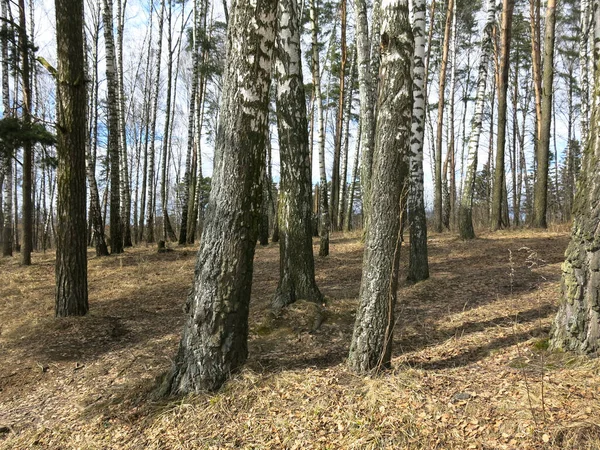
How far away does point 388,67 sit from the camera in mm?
3260

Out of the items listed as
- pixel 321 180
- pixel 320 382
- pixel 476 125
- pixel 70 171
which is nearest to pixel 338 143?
pixel 321 180

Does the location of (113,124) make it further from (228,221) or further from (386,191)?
(386,191)

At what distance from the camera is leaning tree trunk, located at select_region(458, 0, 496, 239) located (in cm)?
945

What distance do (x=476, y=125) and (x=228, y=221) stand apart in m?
9.37

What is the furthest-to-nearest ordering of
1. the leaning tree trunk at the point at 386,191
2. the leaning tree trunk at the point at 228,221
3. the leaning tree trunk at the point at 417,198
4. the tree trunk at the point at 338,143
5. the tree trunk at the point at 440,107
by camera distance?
the tree trunk at the point at 338,143, the tree trunk at the point at 440,107, the leaning tree trunk at the point at 417,198, the leaning tree trunk at the point at 228,221, the leaning tree trunk at the point at 386,191

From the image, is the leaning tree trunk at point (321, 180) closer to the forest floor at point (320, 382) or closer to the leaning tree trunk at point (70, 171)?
the forest floor at point (320, 382)

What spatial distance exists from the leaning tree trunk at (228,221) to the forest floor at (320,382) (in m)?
0.28

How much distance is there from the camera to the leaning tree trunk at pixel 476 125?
31.0ft

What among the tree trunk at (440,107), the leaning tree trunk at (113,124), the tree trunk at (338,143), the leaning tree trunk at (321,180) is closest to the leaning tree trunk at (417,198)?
the leaning tree trunk at (321,180)

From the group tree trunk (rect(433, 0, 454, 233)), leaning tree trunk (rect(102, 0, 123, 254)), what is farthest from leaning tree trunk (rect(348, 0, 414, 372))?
tree trunk (rect(433, 0, 454, 233))

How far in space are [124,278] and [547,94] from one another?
531 inches

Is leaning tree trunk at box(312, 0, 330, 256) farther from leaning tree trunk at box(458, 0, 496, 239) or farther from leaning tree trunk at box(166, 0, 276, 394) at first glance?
leaning tree trunk at box(166, 0, 276, 394)

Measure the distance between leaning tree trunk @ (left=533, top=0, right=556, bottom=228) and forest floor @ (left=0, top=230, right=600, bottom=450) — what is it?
6358 mm

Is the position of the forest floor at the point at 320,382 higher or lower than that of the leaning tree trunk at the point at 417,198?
lower
